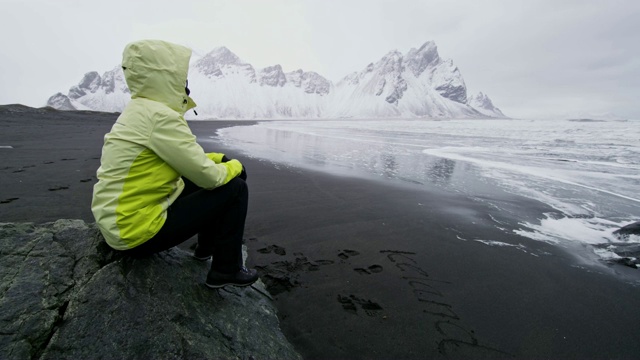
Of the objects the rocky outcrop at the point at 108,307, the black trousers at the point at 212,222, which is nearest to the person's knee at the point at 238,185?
the black trousers at the point at 212,222

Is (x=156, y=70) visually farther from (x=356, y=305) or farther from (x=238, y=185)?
(x=356, y=305)

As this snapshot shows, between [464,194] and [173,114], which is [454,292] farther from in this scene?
[464,194]

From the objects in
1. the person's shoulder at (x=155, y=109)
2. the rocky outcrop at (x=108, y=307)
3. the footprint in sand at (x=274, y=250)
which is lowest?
the footprint in sand at (x=274, y=250)

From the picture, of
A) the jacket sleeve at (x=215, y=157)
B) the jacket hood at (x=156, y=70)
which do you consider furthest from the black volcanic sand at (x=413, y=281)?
the jacket hood at (x=156, y=70)

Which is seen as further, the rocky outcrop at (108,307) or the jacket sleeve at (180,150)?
the jacket sleeve at (180,150)

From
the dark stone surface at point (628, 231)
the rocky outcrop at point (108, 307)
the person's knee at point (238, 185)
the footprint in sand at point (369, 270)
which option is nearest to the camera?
the rocky outcrop at point (108, 307)

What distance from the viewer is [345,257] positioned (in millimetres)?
4852

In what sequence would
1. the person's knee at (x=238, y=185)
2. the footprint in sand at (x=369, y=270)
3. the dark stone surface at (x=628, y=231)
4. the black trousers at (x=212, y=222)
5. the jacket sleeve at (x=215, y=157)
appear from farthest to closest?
the dark stone surface at (x=628, y=231)
the footprint in sand at (x=369, y=270)
the jacket sleeve at (x=215, y=157)
the person's knee at (x=238, y=185)
the black trousers at (x=212, y=222)

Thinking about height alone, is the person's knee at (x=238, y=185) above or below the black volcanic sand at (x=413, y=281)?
above

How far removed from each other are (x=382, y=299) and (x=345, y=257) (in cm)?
111

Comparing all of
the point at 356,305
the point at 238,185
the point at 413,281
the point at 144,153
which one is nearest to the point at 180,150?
the point at 144,153

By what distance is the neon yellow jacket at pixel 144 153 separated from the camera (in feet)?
7.88

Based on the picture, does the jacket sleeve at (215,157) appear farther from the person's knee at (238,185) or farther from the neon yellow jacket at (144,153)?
the neon yellow jacket at (144,153)

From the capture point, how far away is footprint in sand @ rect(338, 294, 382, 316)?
11.9 feet
